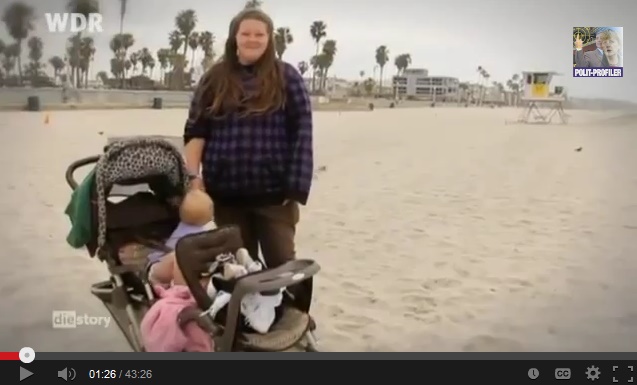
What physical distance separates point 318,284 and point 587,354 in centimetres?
77

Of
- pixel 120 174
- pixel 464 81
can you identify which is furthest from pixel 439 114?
pixel 120 174

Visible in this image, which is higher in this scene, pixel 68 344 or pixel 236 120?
pixel 236 120

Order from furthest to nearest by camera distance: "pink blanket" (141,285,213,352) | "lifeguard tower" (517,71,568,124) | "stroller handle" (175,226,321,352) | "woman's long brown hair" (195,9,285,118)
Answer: "lifeguard tower" (517,71,568,124), "woman's long brown hair" (195,9,285,118), "pink blanket" (141,285,213,352), "stroller handle" (175,226,321,352)

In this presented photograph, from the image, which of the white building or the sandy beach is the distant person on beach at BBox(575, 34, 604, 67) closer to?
the sandy beach

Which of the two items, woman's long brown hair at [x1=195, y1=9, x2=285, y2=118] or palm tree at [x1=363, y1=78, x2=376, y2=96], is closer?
woman's long brown hair at [x1=195, y1=9, x2=285, y2=118]

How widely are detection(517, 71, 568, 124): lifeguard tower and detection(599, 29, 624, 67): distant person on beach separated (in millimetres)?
133

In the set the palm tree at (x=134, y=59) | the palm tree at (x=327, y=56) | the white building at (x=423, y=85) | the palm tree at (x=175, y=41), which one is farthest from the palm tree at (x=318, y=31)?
the palm tree at (x=134, y=59)

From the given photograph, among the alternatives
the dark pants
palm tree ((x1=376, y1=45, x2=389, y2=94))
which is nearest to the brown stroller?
the dark pants

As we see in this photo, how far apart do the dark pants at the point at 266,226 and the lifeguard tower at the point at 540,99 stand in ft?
2.47

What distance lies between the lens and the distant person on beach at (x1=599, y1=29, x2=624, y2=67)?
182 centimetres

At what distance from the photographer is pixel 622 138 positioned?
6.48 feet
